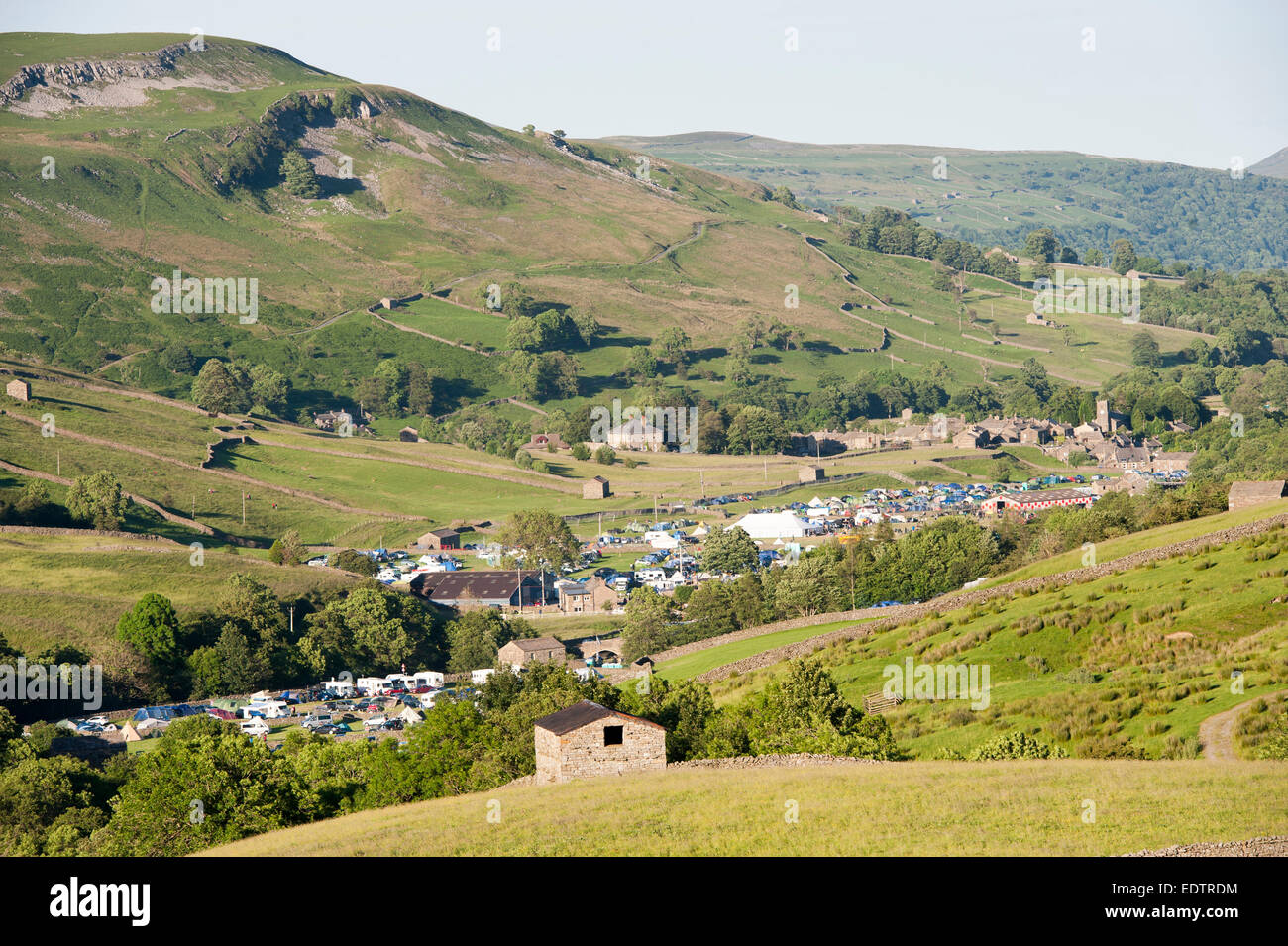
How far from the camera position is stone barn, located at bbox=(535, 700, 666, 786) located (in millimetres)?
31781

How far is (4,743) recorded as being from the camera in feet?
195

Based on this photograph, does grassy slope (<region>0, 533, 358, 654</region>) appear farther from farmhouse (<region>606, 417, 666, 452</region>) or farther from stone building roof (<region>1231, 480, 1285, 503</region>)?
farmhouse (<region>606, 417, 666, 452</region>)

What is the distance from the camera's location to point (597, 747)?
1261 inches

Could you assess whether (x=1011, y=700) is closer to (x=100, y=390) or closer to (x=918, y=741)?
(x=918, y=741)

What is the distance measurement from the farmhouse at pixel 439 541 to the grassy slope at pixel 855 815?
3771 inches

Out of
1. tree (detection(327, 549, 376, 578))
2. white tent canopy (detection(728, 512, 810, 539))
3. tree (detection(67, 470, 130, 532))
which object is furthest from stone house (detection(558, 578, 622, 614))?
tree (detection(67, 470, 130, 532))

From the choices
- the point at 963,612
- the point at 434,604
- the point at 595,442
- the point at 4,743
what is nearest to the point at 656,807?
the point at 963,612

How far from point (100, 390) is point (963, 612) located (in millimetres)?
135423

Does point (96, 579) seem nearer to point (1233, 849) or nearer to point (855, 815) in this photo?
point (855, 815)

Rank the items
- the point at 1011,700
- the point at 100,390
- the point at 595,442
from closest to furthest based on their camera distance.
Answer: the point at 1011,700
the point at 100,390
the point at 595,442

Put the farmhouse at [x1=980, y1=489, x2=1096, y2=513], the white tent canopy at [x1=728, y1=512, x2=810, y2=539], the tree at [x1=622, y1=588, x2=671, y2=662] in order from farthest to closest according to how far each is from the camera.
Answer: the farmhouse at [x1=980, y1=489, x2=1096, y2=513] → the white tent canopy at [x1=728, y1=512, x2=810, y2=539] → the tree at [x1=622, y1=588, x2=671, y2=662]

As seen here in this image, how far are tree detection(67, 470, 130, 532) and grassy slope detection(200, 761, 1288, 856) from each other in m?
91.1

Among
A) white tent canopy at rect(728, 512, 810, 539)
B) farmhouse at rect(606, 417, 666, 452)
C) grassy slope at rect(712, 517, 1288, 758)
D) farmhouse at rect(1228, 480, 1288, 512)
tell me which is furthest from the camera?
farmhouse at rect(606, 417, 666, 452)

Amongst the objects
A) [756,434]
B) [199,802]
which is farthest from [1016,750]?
[756,434]
